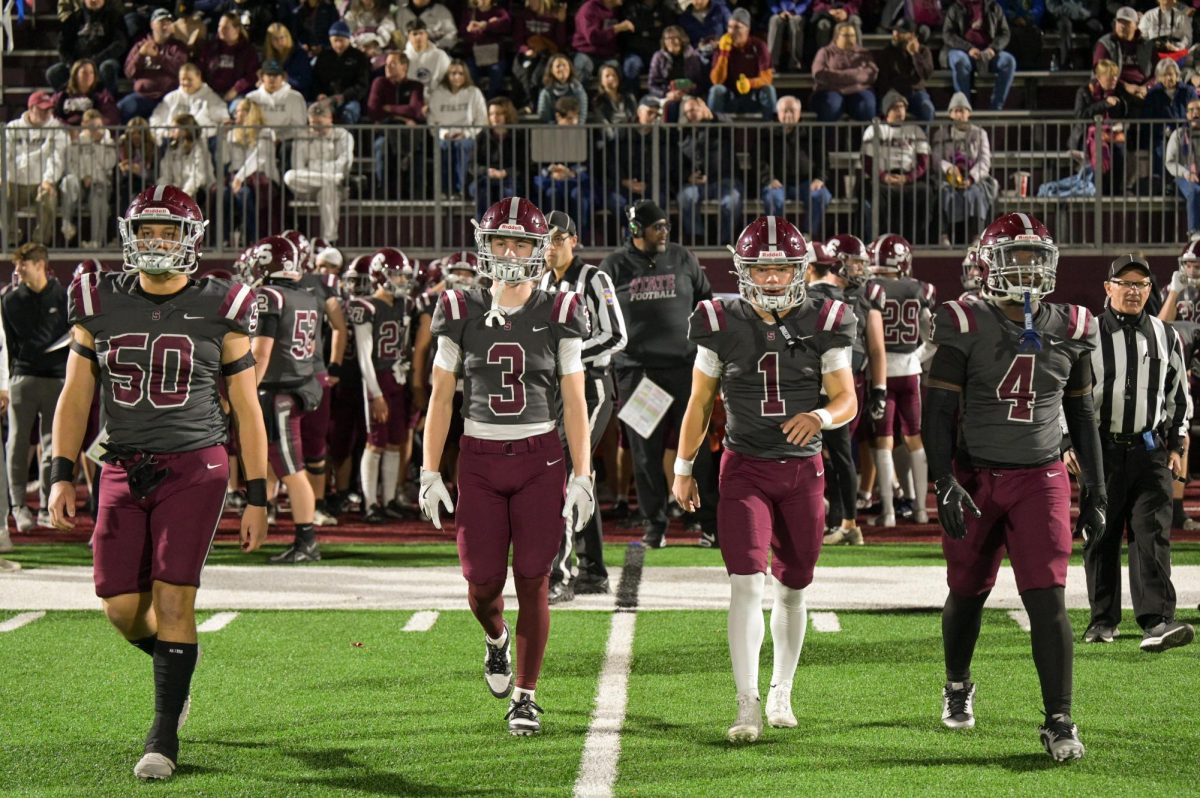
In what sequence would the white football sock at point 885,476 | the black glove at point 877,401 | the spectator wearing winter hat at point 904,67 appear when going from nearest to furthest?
the black glove at point 877,401 < the white football sock at point 885,476 < the spectator wearing winter hat at point 904,67

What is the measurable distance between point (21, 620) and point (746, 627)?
3901 mm

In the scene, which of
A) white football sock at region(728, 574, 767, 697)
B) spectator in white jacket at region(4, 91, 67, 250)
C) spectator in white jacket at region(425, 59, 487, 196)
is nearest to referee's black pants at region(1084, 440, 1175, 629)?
white football sock at region(728, 574, 767, 697)

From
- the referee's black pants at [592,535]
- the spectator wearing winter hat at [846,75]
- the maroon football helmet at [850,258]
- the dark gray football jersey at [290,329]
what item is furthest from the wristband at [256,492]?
the spectator wearing winter hat at [846,75]

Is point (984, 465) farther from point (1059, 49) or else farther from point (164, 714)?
point (1059, 49)

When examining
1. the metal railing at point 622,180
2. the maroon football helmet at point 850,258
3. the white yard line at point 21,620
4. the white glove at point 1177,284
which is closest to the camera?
the white yard line at point 21,620

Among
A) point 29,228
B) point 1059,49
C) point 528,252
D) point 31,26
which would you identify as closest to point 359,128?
point 29,228

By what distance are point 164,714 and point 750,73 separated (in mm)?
11368

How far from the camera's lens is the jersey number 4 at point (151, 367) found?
517 cm

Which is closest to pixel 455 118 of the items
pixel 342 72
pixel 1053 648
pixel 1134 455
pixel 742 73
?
pixel 342 72

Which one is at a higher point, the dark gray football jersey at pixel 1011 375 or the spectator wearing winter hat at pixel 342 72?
the spectator wearing winter hat at pixel 342 72

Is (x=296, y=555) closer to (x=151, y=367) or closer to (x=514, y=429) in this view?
(x=514, y=429)

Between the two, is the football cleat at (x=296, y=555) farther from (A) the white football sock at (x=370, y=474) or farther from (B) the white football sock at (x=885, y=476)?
(B) the white football sock at (x=885, y=476)

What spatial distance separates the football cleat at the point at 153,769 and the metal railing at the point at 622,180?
978cm

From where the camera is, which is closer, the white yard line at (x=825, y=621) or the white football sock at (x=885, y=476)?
the white yard line at (x=825, y=621)
